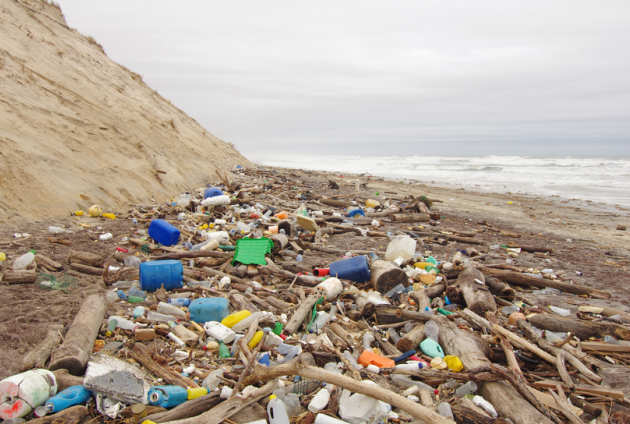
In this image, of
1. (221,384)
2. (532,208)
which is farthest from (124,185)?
(532,208)

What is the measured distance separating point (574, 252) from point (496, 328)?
6257mm

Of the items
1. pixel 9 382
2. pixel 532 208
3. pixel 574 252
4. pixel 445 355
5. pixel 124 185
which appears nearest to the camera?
pixel 9 382

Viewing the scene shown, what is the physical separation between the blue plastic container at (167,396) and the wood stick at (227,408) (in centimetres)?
21

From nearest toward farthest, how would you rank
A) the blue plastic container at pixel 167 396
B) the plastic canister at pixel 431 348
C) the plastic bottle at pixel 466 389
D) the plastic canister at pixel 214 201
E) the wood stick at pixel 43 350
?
the blue plastic container at pixel 167 396, the wood stick at pixel 43 350, the plastic bottle at pixel 466 389, the plastic canister at pixel 431 348, the plastic canister at pixel 214 201

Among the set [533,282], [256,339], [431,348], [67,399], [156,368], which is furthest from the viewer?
[533,282]

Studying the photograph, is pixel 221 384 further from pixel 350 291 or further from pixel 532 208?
pixel 532 208

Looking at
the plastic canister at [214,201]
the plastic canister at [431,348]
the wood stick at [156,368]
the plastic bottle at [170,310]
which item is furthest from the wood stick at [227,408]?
the plastic canister at [214,201]

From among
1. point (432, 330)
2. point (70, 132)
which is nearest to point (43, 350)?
point (432, 330)

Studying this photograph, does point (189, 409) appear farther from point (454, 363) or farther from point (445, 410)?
point (454, 363)

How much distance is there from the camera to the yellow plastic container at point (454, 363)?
A: 333 cm

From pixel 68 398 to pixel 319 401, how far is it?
1.61 meters

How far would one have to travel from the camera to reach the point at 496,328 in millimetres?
3740

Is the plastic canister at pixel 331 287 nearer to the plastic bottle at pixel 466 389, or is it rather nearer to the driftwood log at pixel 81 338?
the plastic bottle at pixel 466 389

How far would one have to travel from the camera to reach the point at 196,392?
2650mm
